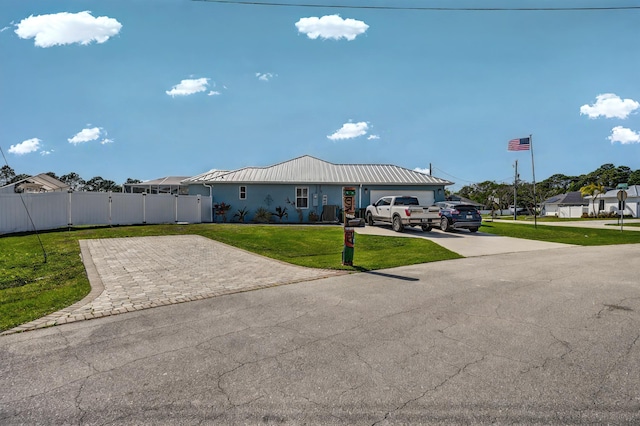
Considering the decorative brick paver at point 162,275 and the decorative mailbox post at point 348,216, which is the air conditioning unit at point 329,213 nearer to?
the decorative brick paver at point 162,275

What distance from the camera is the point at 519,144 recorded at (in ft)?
82.0

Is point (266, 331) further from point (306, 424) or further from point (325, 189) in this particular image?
point (325, 189)

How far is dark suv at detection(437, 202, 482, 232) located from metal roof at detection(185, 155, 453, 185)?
6.93 metres

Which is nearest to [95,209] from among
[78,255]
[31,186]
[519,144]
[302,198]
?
[78,255]

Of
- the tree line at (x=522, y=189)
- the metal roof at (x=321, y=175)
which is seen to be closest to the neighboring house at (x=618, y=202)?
the tree line at (x=522, y=189)

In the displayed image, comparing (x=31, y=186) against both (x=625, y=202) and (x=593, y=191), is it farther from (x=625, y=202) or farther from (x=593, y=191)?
(x=625, y=202)

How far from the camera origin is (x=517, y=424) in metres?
2.68

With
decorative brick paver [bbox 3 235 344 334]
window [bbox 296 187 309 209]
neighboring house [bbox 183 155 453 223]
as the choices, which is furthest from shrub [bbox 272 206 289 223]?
decorative brick paver [bbox 3 235 344 334]

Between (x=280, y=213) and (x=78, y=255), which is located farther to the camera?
(x=280, y=213)

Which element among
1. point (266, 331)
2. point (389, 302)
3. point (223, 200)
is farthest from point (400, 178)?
point (266, 331)

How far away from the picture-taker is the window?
25875 mm

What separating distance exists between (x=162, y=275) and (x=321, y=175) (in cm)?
1945

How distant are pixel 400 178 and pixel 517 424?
2484cm

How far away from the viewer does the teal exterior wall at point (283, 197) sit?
25.3 m
